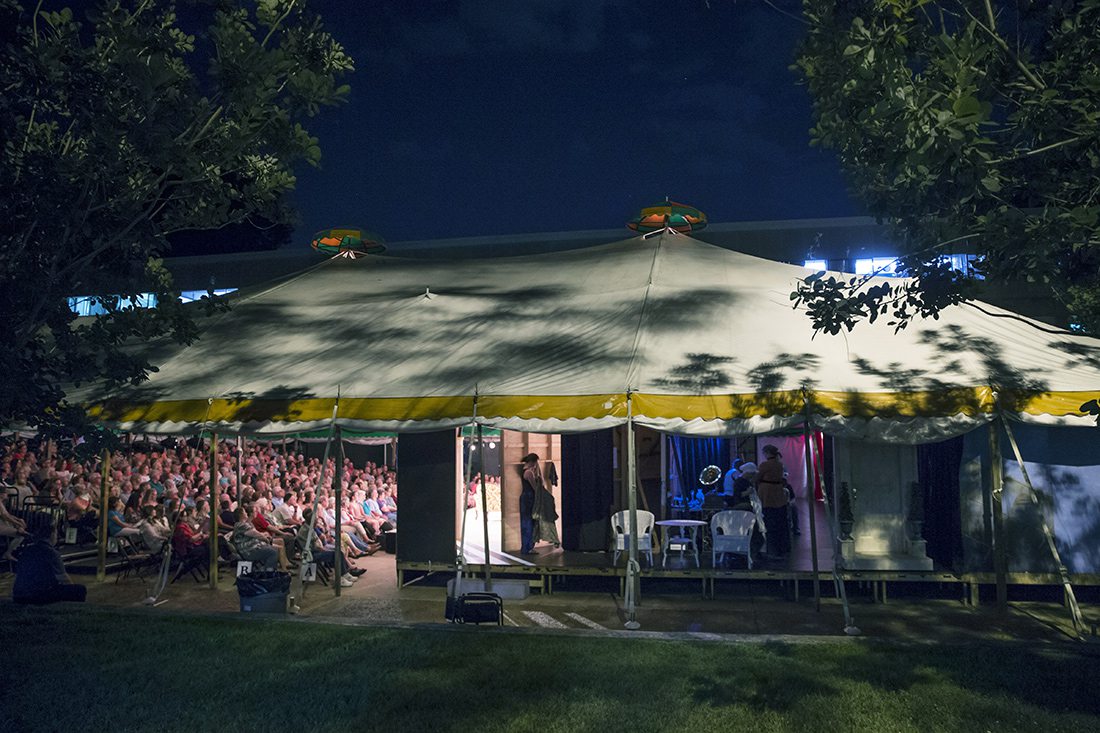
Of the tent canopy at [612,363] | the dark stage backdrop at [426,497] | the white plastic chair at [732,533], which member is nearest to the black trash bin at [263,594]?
the tent canopy at [612,363]

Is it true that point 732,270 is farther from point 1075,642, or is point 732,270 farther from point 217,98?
point 217,98

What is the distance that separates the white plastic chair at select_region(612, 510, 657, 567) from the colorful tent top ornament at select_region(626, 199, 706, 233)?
536cm

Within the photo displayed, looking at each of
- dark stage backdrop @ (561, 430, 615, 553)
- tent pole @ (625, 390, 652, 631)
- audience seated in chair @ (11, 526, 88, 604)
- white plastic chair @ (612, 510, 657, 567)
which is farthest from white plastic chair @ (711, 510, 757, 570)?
audience seated in chair @ (11, 526, 88, 604)

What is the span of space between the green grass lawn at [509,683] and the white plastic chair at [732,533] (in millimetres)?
3368

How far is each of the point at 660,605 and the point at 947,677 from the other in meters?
4.20

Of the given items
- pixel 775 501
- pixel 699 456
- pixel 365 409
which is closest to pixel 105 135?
pixel 365 409

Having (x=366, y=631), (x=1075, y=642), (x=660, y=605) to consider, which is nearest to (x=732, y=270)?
(x=660, y=605)

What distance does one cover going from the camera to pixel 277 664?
748 cm

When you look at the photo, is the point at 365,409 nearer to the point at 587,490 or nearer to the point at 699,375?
the point at 699,375

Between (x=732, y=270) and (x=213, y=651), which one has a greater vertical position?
(x=732, y=270)

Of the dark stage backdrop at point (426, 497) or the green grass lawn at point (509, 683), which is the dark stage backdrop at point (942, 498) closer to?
the green grass lawn at point (509, 683)

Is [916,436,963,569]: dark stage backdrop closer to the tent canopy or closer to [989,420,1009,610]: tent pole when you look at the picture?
[989,420,1009,610]: tent pole

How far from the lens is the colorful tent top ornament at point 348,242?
16.7m

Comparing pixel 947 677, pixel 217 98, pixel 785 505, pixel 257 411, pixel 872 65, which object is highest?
pixel 217 98
